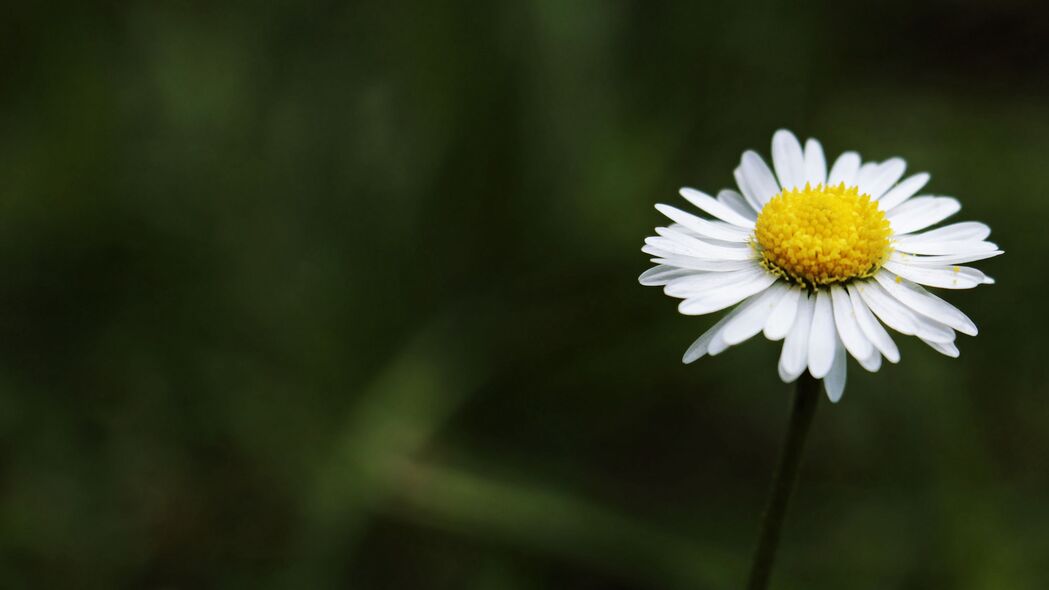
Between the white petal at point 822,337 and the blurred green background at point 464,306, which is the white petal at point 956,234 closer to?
the white petal at point 822,337

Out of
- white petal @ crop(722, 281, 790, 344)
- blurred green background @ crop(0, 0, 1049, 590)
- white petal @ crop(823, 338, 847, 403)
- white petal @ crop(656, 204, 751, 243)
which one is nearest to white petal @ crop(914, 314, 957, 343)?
white petal @ crop(823, 338, 847, 403)

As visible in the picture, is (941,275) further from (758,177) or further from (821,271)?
(758,177)

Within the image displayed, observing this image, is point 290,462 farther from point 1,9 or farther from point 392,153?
point 1,9

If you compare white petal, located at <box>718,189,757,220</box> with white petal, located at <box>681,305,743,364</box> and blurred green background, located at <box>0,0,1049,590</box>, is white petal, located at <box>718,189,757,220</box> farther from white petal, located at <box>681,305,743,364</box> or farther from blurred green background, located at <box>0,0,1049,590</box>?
blurred green background, located at <box>0,0,1049,590</box>

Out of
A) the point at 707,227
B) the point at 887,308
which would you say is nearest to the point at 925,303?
the point at 887,308

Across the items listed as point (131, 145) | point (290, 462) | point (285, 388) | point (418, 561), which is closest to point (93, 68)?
point (131, 145)
